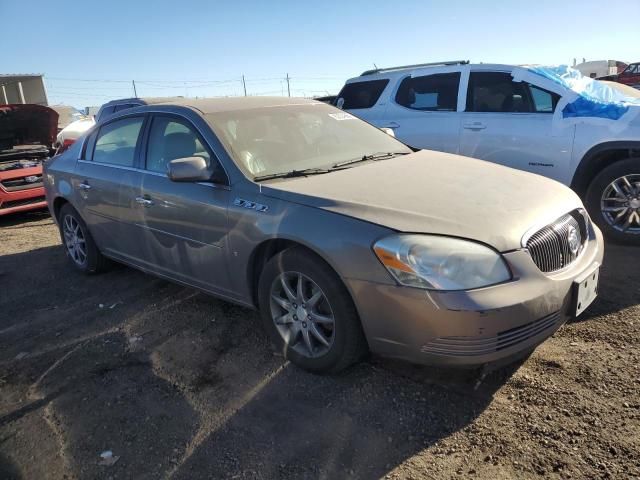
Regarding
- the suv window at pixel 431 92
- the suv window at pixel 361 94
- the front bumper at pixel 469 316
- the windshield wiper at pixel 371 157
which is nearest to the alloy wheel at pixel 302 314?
the front bumper at pixel 469 316

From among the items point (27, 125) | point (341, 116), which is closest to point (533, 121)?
point (341, 116)

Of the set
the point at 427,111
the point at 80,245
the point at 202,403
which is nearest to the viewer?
the point at 202,403

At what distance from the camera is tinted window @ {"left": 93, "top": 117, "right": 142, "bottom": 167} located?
420 cm

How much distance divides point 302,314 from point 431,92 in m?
4.32

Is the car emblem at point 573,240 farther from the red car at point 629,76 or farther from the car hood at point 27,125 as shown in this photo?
the red car at point 629,76

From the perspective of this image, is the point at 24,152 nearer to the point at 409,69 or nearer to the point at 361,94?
the point at 361,94

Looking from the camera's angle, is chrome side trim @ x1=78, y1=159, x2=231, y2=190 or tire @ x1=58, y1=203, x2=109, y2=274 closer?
chrome side trim @ x1=78, y1=159, x2=231, y2=190

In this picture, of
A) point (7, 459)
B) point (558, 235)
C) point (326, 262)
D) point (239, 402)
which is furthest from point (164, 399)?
point (558, 235)

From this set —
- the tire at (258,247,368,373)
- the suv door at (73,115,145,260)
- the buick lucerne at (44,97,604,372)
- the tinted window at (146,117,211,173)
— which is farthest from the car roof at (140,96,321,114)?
the tire at (258,247,368,373)

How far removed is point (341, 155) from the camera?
377 centimetres

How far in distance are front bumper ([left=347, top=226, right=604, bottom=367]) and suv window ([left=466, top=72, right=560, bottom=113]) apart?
3423 millimetres

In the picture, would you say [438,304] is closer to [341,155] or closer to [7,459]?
[341,155]

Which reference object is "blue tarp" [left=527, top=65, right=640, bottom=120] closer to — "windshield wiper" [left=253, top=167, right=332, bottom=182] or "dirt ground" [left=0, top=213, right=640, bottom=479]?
"dirt ground" [left=0, top=213, right=640, bottom=479]

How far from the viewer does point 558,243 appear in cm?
276
